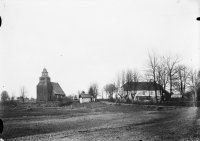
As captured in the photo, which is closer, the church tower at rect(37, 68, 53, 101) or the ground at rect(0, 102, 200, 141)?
the ground at rect(0, 102, 200, 141)

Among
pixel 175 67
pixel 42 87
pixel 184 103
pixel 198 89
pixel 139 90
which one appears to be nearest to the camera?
pixel 184 103

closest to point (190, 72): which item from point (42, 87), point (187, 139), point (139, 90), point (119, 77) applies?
point (119, 77)

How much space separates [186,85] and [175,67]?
10823 millimetres

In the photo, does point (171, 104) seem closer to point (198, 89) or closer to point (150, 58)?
point (198, 89)

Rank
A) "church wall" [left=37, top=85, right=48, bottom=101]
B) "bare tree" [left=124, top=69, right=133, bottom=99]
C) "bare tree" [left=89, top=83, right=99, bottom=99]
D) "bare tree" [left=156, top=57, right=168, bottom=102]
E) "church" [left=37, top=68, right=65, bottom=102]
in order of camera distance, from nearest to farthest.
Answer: "bare tree" [left=156, top=57, right=168, bottom=102]
"bare tree" [left=124, top=69, right=133, bottom=99]
"church" [left=37, top=68, right=65, bottom=102]
"church wall" [left=37, top=85, right=48, bottom=101]
"bare tree" [left=89, top=83, right=99, bottom=99]

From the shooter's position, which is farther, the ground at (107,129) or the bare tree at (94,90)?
the bare tree at (94,90)

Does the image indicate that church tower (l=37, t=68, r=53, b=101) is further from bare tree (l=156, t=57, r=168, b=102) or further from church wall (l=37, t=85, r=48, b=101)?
bare tree (l=156, t=57, r=168, b=102)

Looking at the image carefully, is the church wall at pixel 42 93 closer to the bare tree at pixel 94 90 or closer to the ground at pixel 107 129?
the bare tree at pixel 94 90

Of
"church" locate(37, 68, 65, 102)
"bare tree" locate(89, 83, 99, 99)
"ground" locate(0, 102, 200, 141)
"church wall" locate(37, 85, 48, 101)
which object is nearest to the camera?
"ground" locate(0, 102, 200, 141)

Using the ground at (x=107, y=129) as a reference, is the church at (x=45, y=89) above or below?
above

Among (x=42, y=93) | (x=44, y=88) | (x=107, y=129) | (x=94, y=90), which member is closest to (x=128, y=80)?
(x=94, y=90)

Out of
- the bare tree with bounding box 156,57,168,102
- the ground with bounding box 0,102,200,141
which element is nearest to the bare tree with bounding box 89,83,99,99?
the bare tree with bounding box 156,57,168,102

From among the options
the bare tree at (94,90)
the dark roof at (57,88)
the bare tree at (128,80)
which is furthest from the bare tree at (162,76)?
the dark roof at (57,88)

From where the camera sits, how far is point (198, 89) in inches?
1854
